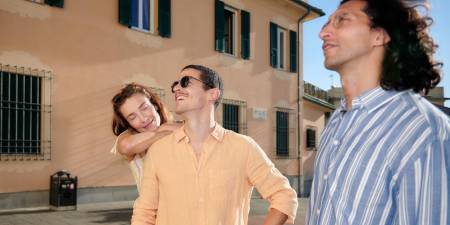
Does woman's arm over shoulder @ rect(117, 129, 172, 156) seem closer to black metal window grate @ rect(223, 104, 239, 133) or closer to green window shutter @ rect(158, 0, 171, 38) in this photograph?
green window shutter @ rect(158, 0, 171, 38)

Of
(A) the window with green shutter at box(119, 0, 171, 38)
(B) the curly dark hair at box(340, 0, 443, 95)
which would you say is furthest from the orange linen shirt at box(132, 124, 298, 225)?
(A) the window with green shutter at box(119, 0, 171, 38)

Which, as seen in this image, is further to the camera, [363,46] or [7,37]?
[7,37]

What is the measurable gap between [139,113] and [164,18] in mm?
9678

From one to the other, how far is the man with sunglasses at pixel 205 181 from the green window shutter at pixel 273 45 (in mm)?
14427

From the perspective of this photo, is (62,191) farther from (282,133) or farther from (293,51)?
(293,51)

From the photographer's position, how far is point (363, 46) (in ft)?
6.24

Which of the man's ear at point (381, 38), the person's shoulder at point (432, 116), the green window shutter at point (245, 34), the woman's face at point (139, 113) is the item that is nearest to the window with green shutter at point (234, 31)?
the green window shutter at point (245, 34)

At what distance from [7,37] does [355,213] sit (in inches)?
359

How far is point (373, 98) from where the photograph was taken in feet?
5.95

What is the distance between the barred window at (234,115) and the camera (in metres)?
14.7

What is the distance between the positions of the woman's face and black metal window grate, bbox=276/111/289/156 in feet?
46.5

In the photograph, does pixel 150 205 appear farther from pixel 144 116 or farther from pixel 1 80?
pixel 1 80

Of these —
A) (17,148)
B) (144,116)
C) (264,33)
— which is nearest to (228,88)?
(264,33)

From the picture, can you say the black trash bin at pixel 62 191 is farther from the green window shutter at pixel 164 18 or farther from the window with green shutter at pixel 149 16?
the green window shutter at pixel 164 18
